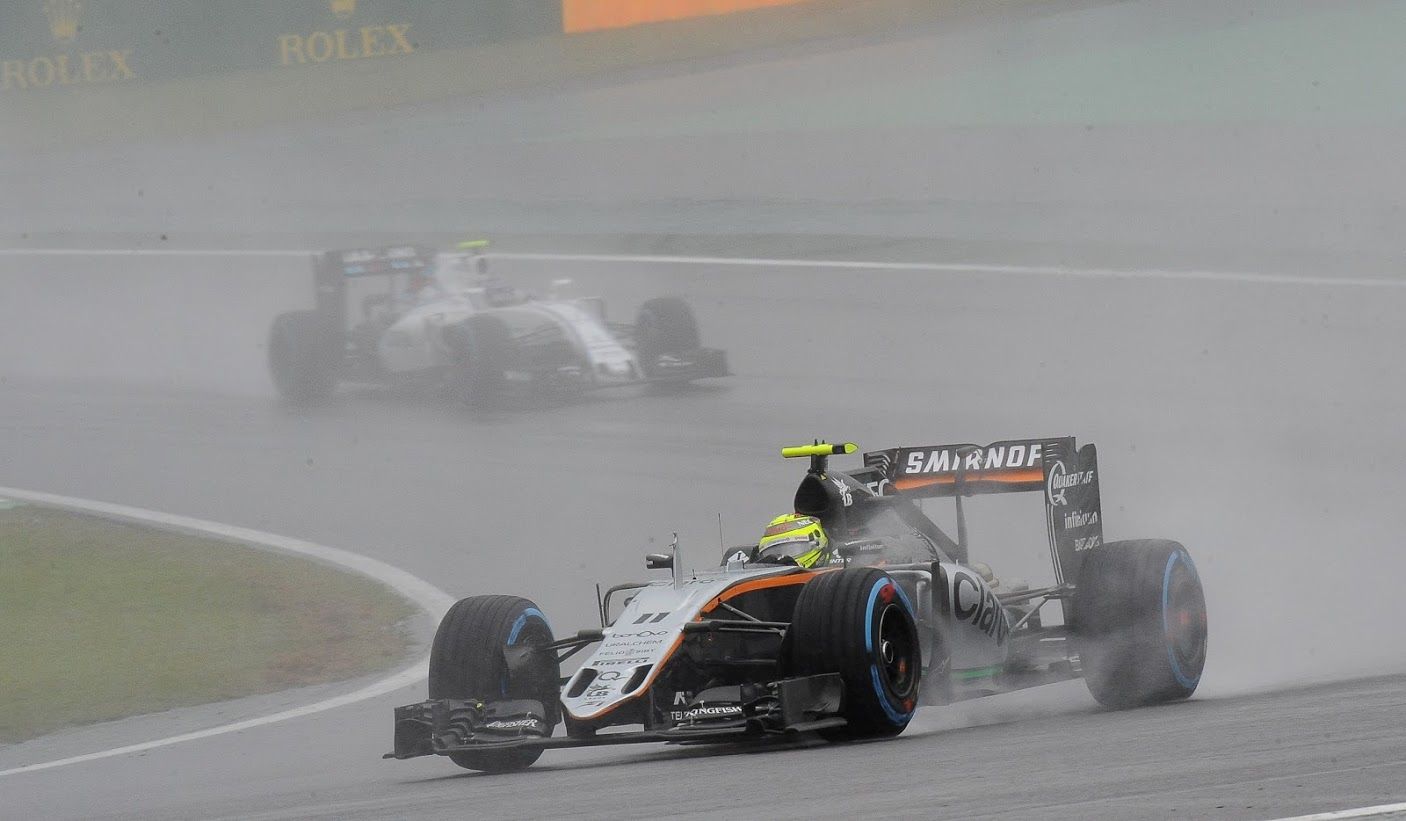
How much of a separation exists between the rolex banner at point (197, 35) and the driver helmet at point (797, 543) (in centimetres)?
1137

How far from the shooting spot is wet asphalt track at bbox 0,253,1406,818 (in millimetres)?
7652

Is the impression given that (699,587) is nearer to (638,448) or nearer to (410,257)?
(638,448)

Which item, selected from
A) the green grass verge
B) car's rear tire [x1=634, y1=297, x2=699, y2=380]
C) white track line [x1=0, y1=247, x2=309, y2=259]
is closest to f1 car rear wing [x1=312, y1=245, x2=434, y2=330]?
white track line [x1=0, y1=247, x2=309, y2=259]

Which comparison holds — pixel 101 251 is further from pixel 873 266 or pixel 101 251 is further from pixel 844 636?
pixel 844 636

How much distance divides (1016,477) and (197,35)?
12.2 meters

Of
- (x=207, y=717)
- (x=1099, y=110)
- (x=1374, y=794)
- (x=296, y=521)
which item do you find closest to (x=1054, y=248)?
(x=1099, y=110)

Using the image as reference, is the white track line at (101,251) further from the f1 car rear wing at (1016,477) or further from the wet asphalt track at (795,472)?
the f1 car rear wing at (1016,477)

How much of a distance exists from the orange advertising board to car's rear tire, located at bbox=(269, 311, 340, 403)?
14.1 feet

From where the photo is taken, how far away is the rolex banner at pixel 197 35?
18.7 metres

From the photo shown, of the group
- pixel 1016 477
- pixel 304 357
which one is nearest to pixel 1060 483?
pixel 1016 477

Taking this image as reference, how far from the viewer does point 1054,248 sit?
17.3 m

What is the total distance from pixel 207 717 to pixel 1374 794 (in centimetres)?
685

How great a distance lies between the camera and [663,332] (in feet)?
52.6

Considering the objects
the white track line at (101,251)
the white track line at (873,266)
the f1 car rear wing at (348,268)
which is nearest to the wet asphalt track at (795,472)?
the white track line at (873,266)
